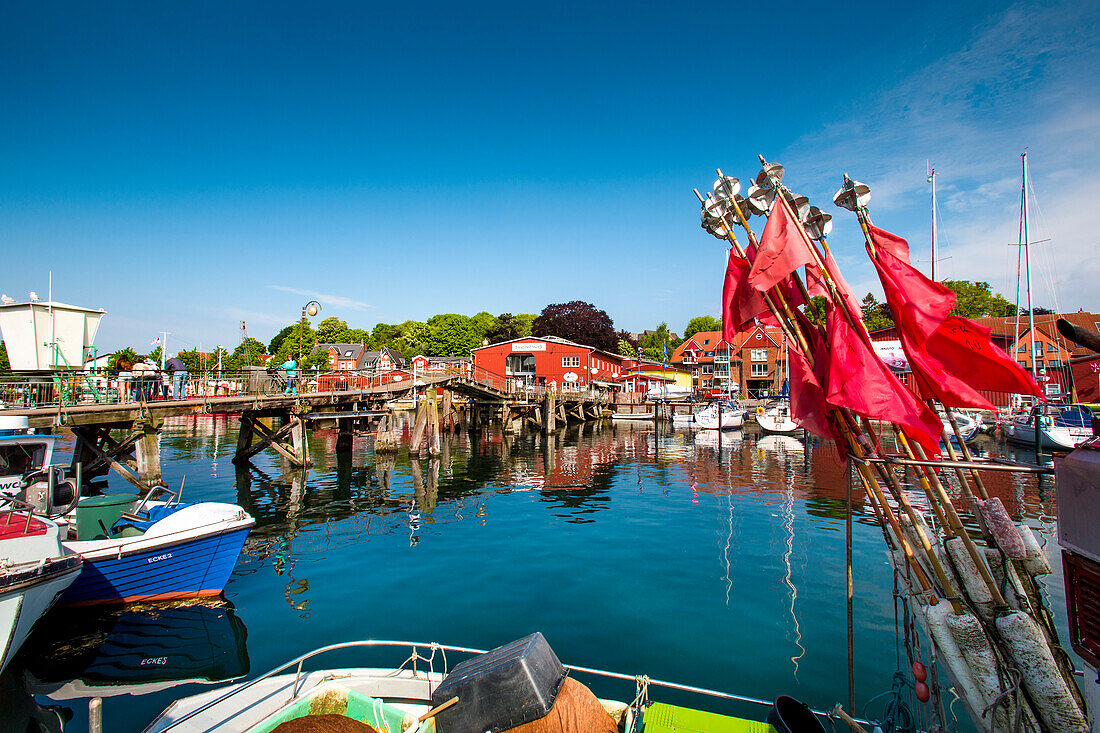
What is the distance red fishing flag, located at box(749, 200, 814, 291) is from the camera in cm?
427

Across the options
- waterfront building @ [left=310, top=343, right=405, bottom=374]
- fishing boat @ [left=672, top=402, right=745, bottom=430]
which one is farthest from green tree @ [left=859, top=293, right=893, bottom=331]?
waterfront building @ [left=310, top=343, right=405, bottom=374]

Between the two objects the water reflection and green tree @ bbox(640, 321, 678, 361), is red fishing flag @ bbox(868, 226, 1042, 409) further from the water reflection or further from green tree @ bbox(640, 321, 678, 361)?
green tree @ bbox(640, 321, 678, 361)

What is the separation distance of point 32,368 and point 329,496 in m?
10.8

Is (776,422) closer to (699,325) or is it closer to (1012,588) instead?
(1012,588)

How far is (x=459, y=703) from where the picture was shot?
4418 mm

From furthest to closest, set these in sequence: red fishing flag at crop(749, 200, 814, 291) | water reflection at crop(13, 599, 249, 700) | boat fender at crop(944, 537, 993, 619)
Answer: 1. water reflection at crop(13, 599, 249, 700)
2. red fishing flag at crop(749, 200, 814, 291)
3. boat fender at crop(944, 537, 993, 619)

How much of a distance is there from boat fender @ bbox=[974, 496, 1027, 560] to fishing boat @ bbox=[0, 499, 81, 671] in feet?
34.6

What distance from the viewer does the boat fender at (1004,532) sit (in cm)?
378

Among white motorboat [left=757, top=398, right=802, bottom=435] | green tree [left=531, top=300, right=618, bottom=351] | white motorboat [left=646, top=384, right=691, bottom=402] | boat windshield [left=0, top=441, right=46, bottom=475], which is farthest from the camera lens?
green tree [left=531, top=300, right=618, bottom=351]

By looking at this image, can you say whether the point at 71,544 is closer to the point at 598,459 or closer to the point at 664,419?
the point at 598,459

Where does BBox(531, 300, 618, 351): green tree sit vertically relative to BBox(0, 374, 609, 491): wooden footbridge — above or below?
above

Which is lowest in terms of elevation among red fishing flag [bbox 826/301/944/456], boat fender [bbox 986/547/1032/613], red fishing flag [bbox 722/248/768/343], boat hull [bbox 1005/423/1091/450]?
boat hull [bbox 1005/423/1091/450]

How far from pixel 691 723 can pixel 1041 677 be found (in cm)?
279

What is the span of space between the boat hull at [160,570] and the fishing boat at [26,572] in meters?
1.48
